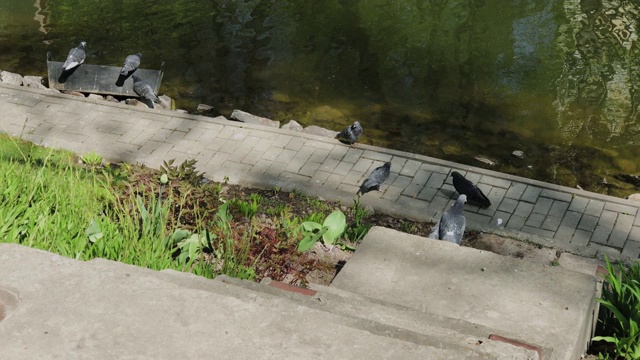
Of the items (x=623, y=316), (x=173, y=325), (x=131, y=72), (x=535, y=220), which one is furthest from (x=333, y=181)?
(x=173, y=325)

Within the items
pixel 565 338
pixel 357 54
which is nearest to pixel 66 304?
pixel 565 338

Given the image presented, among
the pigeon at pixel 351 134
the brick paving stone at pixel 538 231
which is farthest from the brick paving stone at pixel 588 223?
the pigeon at pixel 351 134

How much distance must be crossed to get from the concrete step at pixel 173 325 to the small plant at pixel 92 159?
4.36 m

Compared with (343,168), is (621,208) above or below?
above

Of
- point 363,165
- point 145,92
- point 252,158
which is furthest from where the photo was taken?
point 145,92

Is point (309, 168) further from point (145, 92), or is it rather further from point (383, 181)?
point (145, 92)

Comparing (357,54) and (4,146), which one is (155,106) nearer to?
(4,146)

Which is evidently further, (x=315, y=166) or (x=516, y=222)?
(x=315, y=166)

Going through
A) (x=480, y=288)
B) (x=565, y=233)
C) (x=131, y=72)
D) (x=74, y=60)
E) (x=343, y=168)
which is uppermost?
(x=480, y=288)

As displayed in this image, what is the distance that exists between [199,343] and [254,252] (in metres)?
2.26

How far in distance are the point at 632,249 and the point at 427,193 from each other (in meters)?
2.05

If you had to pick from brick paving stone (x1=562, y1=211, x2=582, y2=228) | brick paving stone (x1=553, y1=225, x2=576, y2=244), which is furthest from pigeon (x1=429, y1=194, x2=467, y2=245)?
brick paving stone (x1=562, y1=211, x2=582, y2=228)

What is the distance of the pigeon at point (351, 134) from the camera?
9.12 meters

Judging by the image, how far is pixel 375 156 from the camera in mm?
8969
